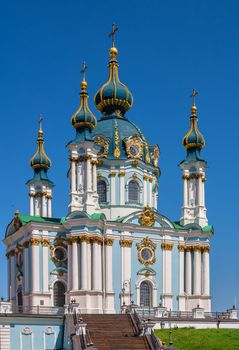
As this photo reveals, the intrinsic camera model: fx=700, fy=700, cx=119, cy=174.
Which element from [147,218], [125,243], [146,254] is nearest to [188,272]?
[146,254]

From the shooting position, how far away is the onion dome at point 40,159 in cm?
5256

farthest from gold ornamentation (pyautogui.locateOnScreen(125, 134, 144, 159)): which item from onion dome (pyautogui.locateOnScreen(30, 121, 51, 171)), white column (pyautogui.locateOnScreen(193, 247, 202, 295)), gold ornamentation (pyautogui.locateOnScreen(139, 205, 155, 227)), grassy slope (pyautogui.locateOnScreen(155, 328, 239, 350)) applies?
grassy slope (pyautogui.locateOnScreen(155, 328, 239, 350))

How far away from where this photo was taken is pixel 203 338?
36094 mm

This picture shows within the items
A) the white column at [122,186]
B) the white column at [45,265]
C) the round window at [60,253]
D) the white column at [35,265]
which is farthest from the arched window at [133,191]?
the white column at [35,265]

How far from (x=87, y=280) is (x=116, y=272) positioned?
110 inches

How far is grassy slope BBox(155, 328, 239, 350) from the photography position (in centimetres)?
3403

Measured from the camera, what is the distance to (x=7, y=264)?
51438 mm

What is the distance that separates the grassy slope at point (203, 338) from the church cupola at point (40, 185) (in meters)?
17.2

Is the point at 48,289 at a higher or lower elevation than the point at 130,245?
lower

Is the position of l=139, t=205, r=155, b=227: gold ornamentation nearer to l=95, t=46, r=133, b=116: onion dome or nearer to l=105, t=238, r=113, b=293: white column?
l=105, t=238, r=113, b=293: white column

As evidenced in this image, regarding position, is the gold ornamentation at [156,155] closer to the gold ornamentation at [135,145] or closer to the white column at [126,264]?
the gold ornamentation at [135,145]

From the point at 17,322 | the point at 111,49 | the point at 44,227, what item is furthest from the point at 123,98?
the point at 17,322

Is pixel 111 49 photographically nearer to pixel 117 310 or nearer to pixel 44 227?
pixel 44 227

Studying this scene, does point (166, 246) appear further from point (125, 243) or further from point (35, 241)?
point (35, 241)
